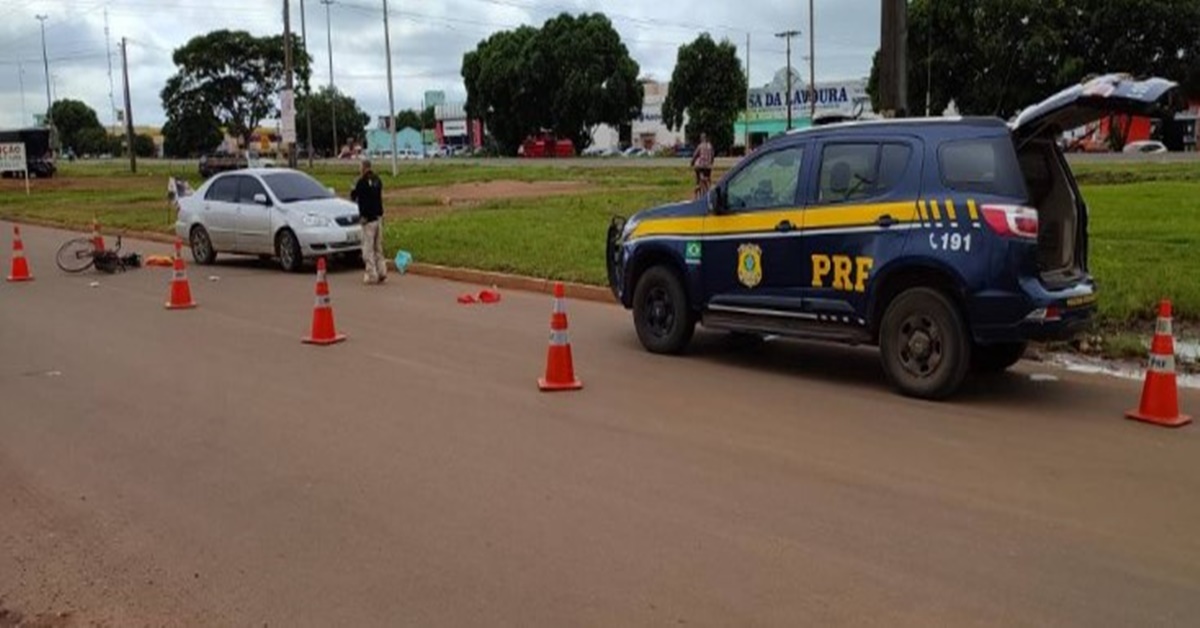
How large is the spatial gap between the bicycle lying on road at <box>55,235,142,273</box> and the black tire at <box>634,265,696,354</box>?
1099 centimetres

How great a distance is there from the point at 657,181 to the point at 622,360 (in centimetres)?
2670

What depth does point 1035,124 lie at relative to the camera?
764 centimetres

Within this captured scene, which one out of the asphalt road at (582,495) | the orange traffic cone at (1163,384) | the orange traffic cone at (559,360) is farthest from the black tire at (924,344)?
the orange traffic cone at (559,360)

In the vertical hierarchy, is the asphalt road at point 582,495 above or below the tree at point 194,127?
below

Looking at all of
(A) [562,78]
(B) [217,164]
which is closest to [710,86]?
(A) [562,78]

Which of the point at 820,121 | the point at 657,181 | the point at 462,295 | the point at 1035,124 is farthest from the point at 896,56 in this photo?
the point at 657,181

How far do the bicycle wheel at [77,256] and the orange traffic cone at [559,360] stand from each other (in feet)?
39.3

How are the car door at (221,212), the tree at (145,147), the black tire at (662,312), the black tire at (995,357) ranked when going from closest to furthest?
the black tire at (995,357) → the black tire at (662,312) → the car door at (221,212) → the tree at (145,147)

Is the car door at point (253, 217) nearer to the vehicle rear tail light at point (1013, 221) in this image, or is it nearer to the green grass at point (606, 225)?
the green grass at point (606, 225)

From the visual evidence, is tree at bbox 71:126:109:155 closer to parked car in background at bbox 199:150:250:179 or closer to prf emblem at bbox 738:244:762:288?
parked car in background at bbox 199:150:250:179

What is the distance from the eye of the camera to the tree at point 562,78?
270ft

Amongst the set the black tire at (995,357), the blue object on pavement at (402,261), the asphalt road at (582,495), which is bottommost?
the asphalt road at (582,495)

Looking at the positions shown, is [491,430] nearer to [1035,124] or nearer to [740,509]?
[740,509]

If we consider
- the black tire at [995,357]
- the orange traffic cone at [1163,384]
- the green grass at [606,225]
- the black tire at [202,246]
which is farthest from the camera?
the black tire at [202,246]
